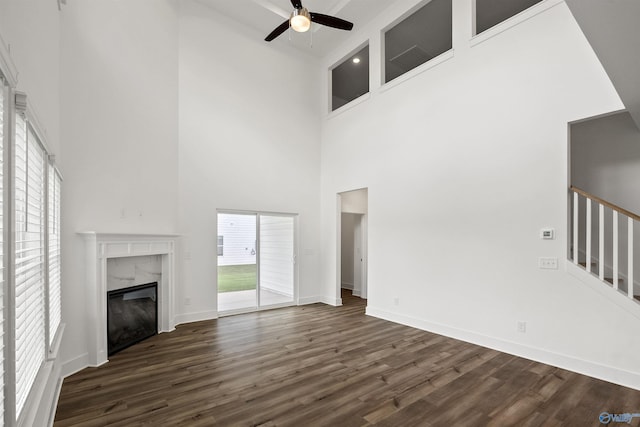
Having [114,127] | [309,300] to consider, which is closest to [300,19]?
[114,127]

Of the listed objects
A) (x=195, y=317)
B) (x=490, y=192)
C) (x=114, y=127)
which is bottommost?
(x=195, y=317)

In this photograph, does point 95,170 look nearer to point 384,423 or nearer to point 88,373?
point 88,373

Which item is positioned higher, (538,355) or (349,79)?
(349,79)

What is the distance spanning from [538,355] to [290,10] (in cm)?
673

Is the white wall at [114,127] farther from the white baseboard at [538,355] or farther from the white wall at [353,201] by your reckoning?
the white baseboard at [538,355]

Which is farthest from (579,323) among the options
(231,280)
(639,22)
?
(231,280)

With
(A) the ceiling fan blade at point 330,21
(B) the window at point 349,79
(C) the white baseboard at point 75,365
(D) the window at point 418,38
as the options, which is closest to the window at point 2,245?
(C) the white baseboard at point 75,365

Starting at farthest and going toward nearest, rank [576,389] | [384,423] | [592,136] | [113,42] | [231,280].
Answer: [231,280], [592,136], [113,42], [576,389], [384,423]

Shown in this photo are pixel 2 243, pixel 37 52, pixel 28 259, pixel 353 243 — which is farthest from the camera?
pixel 353 243

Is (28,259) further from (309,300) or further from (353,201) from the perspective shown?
(353,201)

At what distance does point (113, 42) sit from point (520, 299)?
6.20m

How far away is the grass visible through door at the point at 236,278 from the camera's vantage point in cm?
593

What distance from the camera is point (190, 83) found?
557 centimetres

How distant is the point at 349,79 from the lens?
761 centimetres
